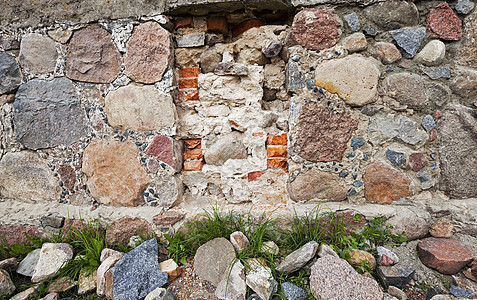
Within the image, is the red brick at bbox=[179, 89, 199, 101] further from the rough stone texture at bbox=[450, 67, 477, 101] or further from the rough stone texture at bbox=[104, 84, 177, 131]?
the rough stone texture at bbox=[450, 67, 477, 101]

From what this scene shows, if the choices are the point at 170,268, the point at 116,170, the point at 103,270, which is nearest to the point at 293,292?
the point at 170,268

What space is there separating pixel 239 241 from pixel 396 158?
3.63 ft

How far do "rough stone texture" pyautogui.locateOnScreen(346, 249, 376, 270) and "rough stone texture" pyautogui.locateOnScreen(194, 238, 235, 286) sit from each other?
68 centimetres

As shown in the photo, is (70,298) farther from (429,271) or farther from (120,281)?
(429,271)

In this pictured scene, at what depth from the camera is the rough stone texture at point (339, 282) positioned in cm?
112

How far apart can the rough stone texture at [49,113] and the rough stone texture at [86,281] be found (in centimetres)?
88

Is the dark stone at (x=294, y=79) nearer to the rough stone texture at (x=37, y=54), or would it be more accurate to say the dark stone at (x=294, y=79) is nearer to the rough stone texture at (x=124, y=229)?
the rough stone texture at (x=124, y=229)

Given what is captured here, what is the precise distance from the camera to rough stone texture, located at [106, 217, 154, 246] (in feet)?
5.14

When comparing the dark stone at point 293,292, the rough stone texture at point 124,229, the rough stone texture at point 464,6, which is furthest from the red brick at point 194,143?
the rough stone texture at point 464,6

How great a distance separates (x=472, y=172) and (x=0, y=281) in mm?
2828

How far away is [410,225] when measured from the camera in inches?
55.4

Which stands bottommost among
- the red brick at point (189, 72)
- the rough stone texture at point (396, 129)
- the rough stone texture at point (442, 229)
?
the rough stone texture at point (442, 229)

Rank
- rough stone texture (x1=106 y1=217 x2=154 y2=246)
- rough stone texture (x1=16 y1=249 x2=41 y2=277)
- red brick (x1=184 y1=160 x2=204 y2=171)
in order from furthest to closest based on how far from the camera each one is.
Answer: red brick (x1=184 y1=160 x2=204 y2=171)
rough stone texture (x1=106 y1=217 x2=154 y2=246)
rough stone texture (x1=16 y1=249 x2=41 y2=277)

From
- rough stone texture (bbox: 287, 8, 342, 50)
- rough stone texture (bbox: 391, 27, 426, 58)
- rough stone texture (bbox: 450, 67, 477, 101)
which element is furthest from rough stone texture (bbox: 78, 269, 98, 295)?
rough stone texture (bbox: 450, 67, 477, 101)
